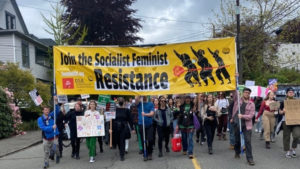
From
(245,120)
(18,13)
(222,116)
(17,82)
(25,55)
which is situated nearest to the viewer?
(245,120)

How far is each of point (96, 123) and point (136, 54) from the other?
7.41 feet

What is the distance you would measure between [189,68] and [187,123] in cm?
151

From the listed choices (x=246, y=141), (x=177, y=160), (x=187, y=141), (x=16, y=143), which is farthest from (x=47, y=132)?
(x=16, y=143)

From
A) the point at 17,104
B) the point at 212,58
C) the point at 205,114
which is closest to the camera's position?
the point at 212,58

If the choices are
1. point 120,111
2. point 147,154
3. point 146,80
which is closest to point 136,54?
point 146,80

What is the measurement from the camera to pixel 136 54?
856 cm

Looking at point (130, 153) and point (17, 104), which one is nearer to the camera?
point (130, 153)

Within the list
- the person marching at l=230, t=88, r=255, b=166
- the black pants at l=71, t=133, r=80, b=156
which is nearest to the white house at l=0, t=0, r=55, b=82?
the black pants at l=71, t=133, r=80, b=156

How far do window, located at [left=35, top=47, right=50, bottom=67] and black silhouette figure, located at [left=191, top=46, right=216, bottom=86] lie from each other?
68.4 feet

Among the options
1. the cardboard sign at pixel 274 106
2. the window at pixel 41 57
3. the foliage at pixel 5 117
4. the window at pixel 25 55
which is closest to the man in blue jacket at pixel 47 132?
the cardboard sign at pixel 274 106

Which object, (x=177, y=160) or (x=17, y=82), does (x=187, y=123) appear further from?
(x=17, y=82)

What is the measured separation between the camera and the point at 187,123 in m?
8.30

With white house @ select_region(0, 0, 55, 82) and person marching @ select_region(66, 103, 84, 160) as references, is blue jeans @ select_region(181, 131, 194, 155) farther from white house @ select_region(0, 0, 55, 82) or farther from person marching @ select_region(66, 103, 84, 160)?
white house @ select_region(0, 0, 55, 82)

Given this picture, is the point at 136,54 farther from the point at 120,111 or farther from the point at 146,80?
the point at 120,111
